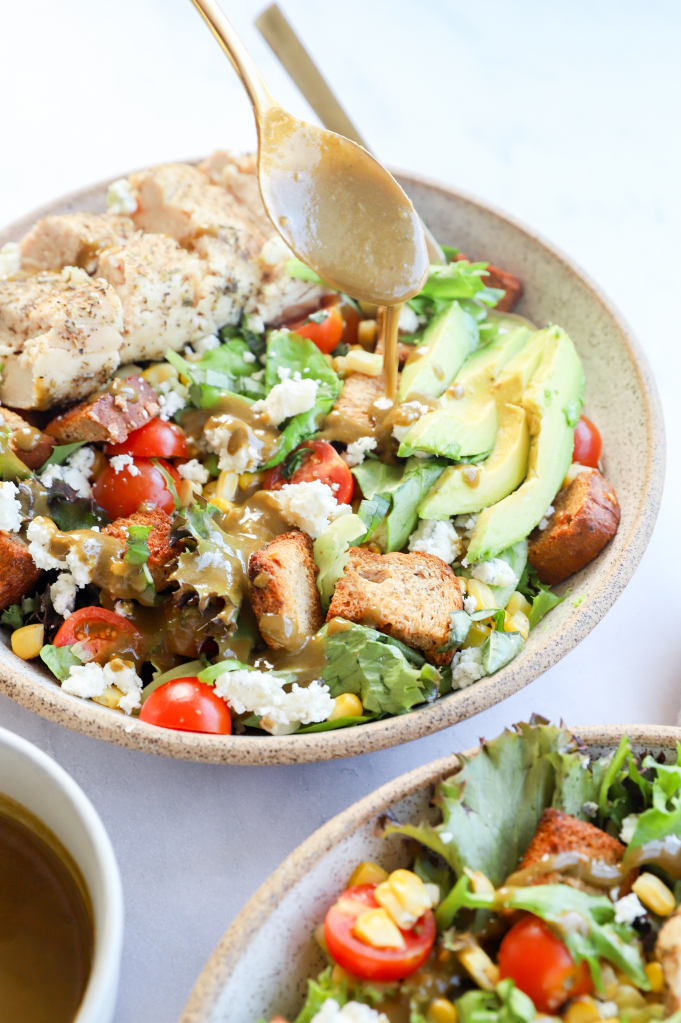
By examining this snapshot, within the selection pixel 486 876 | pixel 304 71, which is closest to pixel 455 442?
pixel 486 876

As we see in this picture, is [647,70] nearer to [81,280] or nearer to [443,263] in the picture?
[443,263]

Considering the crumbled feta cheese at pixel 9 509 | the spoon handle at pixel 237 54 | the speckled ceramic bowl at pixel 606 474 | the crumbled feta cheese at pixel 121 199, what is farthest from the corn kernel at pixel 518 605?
the crumbled feta cheese at pixel 121 199

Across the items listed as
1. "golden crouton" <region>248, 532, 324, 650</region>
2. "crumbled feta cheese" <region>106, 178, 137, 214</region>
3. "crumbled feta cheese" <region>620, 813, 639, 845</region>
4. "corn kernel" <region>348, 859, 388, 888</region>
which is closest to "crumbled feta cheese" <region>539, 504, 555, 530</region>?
"golden crouton" <region>248, 532, 324, 650</region>

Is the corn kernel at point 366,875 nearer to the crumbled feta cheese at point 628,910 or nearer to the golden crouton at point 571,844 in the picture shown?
the golden crouton at point 571,844

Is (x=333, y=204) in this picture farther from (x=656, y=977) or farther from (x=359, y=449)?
(x=656, y=977)

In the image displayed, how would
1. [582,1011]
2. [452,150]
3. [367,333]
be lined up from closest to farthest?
[582,1011], [367,333], [452,150]

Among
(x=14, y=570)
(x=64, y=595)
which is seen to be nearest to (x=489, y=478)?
(x=64, y=595)
